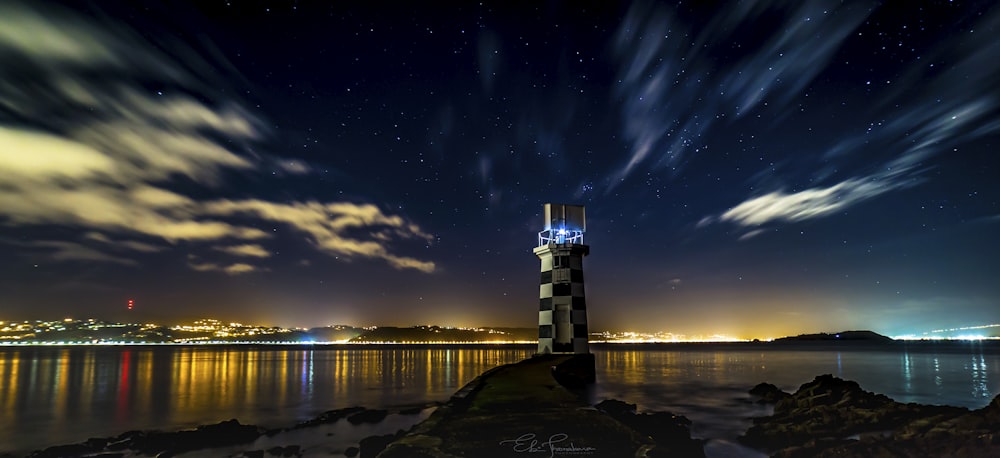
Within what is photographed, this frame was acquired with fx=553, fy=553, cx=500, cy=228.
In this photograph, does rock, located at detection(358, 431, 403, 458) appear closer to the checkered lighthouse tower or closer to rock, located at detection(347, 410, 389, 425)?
rock, located at detection(347, 410, 389, 425)

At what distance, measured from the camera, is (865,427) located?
1517cm

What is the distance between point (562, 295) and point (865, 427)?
423 inches

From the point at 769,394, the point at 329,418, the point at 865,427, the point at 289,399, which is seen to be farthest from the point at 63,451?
the point at 769,394

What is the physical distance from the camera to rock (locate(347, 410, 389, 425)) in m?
20.9

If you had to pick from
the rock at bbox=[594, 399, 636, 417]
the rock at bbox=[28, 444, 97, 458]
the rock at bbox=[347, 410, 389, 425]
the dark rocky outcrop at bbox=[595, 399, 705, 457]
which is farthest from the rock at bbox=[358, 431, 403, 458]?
the rock at bbox=[28, 444, 97, 458]

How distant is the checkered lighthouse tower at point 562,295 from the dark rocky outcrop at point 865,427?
7.27 m

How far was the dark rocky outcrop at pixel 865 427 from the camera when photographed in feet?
35.3

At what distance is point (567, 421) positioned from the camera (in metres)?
11.3

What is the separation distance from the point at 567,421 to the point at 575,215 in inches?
537

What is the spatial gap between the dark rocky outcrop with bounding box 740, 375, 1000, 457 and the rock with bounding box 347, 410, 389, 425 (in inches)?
515

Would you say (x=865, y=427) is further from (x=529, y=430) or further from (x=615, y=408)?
(x=529, y=430)

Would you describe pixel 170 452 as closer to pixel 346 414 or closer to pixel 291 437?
pixel 291 437

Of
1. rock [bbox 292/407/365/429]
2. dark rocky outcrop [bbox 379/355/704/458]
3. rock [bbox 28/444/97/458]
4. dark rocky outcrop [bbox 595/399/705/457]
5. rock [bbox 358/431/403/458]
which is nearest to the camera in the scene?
dark rocky outcrop [bbox 379/355/704/458]

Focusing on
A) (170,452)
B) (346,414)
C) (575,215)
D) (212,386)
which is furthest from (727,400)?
(212,386)
